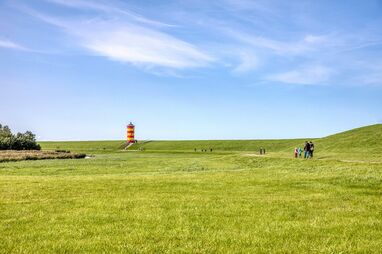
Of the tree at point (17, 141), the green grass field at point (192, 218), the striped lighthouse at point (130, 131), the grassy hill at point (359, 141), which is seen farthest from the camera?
the striped lighthouse at point (130, 131)

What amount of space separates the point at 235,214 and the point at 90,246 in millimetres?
6698

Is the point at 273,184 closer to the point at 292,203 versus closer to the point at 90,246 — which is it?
the point at 292,203

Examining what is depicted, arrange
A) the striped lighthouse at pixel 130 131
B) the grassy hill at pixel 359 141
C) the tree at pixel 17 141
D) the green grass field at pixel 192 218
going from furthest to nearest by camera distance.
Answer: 1. the striped lighthouse at pixel 130 131
2. the tree at pixel 17 141
3. the grassy hill at pixel 359 141
4. the green grass field at pixel 192 218

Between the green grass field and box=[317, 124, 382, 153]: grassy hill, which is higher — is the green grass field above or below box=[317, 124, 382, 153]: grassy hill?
below

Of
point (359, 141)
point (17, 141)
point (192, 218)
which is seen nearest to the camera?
point (192, 218)

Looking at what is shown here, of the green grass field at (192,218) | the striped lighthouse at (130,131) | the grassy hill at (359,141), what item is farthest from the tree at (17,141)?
the green grass field at (192,218)

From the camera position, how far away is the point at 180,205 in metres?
19.0

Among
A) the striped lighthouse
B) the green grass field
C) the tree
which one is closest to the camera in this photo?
the green grass field

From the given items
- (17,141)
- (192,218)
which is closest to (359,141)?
(192,218)

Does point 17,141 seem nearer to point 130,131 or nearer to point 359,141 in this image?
point 130,131

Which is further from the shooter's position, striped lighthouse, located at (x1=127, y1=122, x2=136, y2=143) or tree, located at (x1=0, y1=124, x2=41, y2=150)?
striped lighthouse, located at (x1=127, y1=122, x2=136, y2=143)

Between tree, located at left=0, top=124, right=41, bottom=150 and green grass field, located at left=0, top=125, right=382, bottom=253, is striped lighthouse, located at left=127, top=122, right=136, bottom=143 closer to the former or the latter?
tree, located at left=0, top=124, right=41, bottom=150

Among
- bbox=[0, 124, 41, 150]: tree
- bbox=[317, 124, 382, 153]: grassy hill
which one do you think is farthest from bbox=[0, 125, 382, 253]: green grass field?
bbox=[0, 124, 41, 150]: tree

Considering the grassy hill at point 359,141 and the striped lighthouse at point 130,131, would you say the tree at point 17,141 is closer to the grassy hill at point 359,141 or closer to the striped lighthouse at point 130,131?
the striped lighthouse at point 130,131
